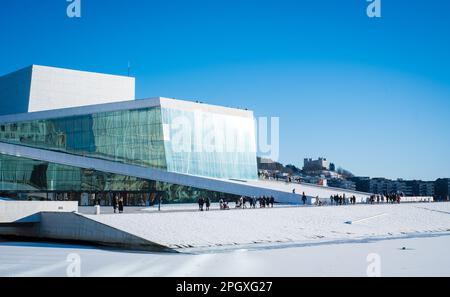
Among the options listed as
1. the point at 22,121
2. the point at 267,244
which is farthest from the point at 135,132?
the point at 267,244

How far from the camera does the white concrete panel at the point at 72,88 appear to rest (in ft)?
142

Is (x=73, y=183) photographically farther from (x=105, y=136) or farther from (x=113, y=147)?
(x=105, y=136)

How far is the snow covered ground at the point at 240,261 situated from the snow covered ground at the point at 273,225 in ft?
6.52

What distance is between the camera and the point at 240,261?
15719 mm

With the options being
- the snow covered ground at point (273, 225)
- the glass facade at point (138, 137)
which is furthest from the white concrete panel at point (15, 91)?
the snow covered ground at point (273, 225)

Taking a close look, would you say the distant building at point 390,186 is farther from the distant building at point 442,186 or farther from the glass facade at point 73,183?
the glass facade at point 73,183

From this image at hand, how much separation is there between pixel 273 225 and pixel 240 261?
8.54m

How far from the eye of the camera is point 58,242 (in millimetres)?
21609

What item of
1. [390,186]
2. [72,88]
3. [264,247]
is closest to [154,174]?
[72,88]

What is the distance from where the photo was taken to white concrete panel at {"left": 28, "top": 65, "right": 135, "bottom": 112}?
142ft

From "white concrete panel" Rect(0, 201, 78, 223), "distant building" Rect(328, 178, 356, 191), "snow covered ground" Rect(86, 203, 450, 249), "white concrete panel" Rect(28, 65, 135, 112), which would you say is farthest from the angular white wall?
"distant building" Rect(328, 178, 356, 191)

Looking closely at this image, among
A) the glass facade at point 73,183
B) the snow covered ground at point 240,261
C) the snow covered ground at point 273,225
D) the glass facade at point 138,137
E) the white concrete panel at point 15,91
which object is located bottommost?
the snow covered ground at point 240,261

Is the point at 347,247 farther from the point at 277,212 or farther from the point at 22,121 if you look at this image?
the point at 22,121
